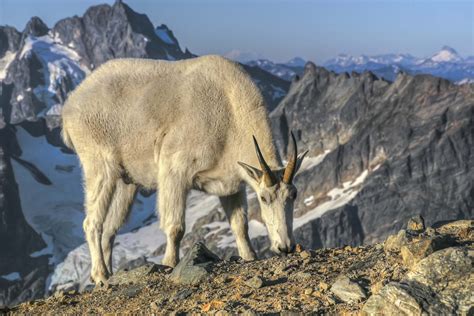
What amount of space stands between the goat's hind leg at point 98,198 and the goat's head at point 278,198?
3776mm

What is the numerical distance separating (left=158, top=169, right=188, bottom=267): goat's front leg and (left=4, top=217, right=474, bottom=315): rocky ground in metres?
1.51

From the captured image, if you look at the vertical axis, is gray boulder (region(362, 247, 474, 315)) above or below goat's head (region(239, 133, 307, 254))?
above

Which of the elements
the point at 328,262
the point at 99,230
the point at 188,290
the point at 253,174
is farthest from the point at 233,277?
the point at 99,230

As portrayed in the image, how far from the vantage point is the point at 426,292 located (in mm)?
8602

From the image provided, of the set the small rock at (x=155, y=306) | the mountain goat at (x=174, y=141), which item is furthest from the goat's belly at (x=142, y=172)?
the small rock at (x=155, y=306)

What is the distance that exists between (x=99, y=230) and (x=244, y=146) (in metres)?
4.22

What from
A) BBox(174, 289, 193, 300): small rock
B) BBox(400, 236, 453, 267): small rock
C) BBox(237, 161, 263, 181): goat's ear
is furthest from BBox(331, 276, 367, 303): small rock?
BBox(237, 161, 263, 181): goat's ear

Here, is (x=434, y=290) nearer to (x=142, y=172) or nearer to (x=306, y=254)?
(x=306, y=254)

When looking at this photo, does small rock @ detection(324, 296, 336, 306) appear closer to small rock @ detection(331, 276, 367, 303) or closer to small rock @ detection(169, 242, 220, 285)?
small rock @ detection(331, 276, 367, 303)

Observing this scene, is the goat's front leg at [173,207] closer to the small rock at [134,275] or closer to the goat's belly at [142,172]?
the goat's belly at [142,172]

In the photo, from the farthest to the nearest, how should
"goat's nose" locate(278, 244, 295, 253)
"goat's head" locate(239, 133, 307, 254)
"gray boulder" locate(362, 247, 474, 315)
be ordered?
"goat's head" locate(239, 133, 307, 254) → "goat's nose" locate(278, 244, 295, 253) → "gray boulder" locate(362, 247, 474, 315)

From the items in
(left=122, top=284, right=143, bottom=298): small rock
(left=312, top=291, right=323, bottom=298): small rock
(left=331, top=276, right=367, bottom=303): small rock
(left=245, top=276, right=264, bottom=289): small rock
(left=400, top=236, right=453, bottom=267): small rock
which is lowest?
(left=122, top=284, right=143, bottom=298): small rock

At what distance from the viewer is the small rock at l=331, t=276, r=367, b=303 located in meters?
9.59

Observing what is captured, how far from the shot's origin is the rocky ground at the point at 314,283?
8.67 meters
